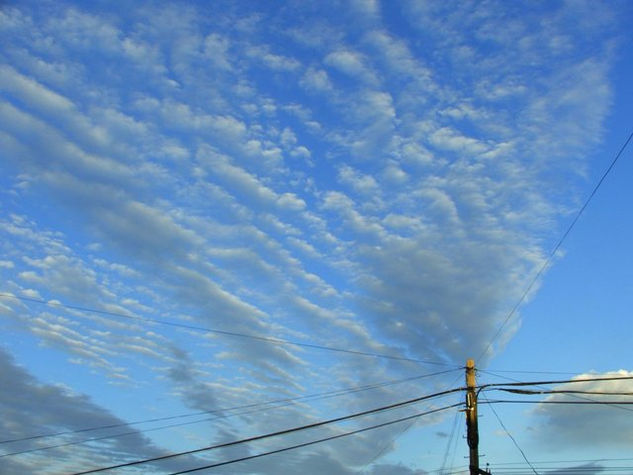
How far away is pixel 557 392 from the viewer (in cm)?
2273

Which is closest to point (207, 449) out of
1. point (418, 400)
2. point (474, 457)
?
point (418, 400)

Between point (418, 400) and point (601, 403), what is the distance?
7.30 meters

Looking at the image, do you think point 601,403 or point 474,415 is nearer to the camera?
point 601,403

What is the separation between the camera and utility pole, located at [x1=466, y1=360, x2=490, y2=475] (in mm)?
24444

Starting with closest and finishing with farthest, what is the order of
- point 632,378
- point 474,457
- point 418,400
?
point 632,378
point 474,457
point 418,400

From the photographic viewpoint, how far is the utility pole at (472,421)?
24.4 m

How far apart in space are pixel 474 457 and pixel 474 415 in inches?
67.5

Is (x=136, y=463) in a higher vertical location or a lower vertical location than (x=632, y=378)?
lower

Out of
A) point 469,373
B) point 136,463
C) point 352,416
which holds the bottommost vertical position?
point 136,463

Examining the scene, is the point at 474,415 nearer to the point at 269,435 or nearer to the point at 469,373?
the point at 469,373

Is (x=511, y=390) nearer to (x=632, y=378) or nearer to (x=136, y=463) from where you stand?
(x=632, y=378)

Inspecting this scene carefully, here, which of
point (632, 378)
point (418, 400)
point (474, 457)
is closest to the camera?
point (632, 378)

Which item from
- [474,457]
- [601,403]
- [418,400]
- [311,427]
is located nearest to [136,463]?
[311,427]

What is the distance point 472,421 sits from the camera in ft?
83.0
